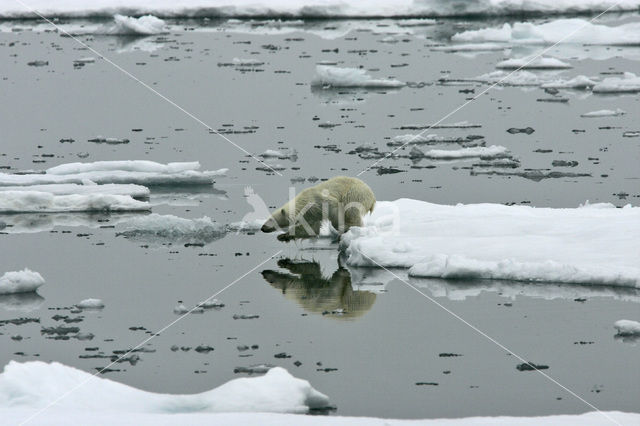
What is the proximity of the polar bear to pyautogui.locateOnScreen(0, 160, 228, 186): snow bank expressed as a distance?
2493 mm

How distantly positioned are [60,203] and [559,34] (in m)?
14.2

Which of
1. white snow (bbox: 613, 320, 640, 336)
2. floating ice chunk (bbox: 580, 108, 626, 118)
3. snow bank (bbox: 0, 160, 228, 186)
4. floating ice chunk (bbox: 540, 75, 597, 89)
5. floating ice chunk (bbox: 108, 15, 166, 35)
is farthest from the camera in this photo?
floating ice chunk (bbox: 108, 15, 166, 35)

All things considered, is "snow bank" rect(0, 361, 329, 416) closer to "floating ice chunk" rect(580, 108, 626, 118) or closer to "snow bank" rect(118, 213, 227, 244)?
"snow bank" rect(118, 213, 227, 244)

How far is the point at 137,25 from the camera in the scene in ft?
77.5

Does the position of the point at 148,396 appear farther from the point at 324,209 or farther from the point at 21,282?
the point at 324,209

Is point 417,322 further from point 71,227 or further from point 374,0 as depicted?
point 374,0

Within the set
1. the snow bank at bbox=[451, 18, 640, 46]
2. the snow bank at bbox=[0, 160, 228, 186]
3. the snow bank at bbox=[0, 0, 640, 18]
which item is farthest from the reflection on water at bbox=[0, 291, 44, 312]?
the snow bank at bbox=[0, 0, 640, 18]

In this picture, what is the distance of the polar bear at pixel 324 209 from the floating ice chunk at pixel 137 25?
15.8 metres

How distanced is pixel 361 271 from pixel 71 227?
10.00 ft

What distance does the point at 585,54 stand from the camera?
2005 cm

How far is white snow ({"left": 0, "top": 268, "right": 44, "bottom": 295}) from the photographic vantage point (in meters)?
7.25

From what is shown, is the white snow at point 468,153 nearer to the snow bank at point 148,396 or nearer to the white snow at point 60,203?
the white snow at point 60,203

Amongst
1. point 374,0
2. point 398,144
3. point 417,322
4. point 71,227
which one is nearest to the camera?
point 417,322

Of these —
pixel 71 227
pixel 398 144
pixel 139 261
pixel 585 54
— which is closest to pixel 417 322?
pixel 139 261
